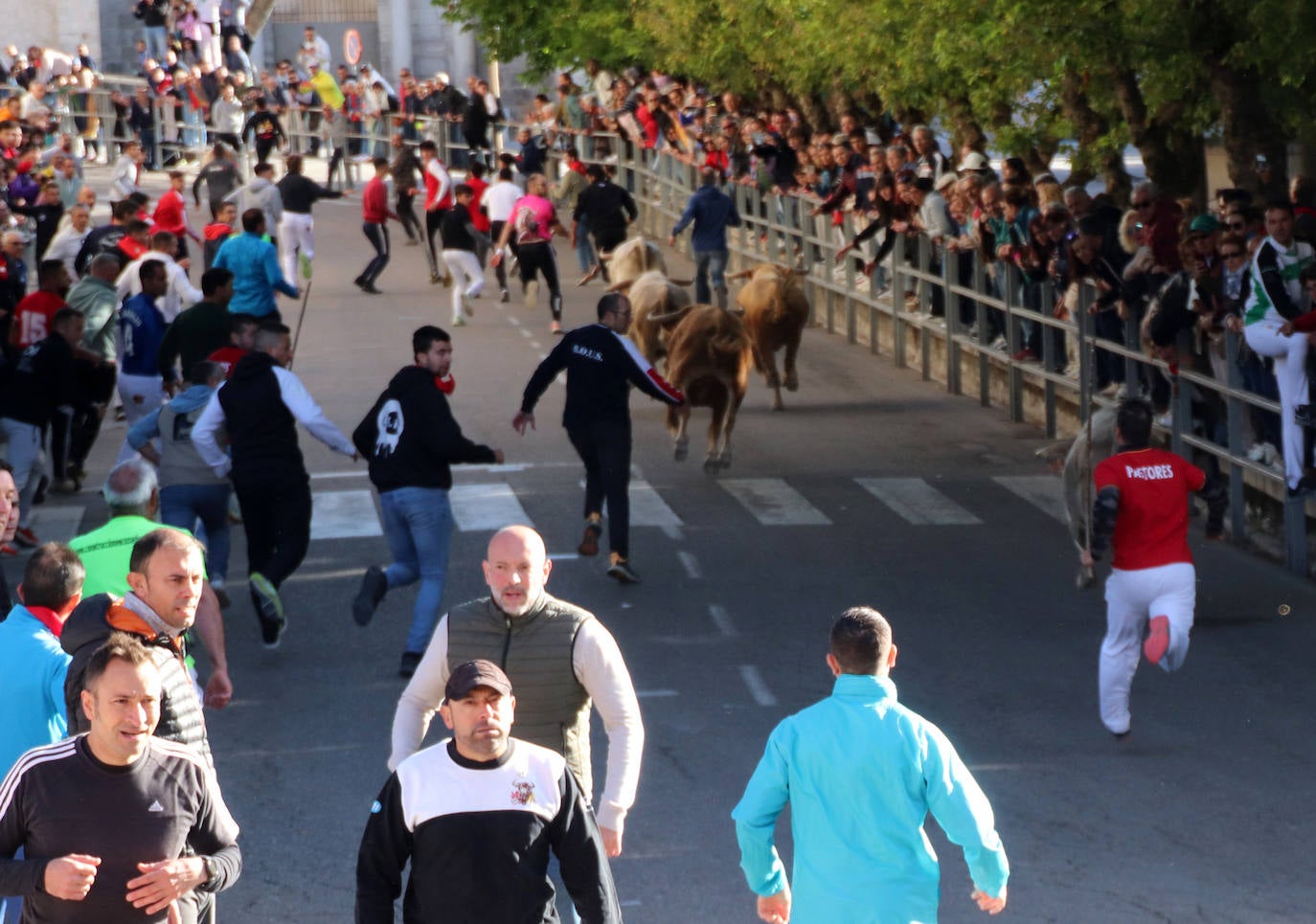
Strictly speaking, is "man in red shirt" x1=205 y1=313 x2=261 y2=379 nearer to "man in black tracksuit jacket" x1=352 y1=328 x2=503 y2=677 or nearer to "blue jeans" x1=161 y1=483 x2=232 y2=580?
"blue jeans" x1=161 y1=483 x2=232 y2=580

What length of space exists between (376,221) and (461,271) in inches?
116

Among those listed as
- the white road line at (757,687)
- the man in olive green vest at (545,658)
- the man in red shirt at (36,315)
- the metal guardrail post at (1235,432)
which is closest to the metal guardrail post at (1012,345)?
the metal guardrail post at (1235,432)

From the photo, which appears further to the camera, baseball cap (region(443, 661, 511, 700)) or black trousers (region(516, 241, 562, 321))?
black trousers (region(516, 241, 562, 321))

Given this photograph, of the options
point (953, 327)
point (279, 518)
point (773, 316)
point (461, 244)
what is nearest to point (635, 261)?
point (773, 316)

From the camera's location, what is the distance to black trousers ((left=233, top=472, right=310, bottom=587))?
11.6 m

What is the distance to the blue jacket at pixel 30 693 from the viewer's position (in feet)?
21.3

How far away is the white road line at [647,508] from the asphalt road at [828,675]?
0.11 meters

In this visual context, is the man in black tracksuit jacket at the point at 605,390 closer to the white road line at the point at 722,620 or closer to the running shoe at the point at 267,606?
the white road line at the point at 722,620

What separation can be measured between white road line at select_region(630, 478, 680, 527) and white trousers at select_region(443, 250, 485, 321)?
9.15 metres

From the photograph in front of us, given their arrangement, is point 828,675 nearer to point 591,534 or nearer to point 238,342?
point 591,534

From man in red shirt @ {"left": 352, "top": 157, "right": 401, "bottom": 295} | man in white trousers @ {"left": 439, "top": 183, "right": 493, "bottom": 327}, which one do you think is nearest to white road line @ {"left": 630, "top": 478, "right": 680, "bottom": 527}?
man in white trousers @ {"left": 439, "top": 183, "right": 493, "bottom": 327}

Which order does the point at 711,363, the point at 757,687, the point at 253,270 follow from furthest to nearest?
the point at 253,270
the point at 711,363
the point at 757,687

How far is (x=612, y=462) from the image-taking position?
12.8 m

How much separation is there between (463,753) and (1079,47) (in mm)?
13042
